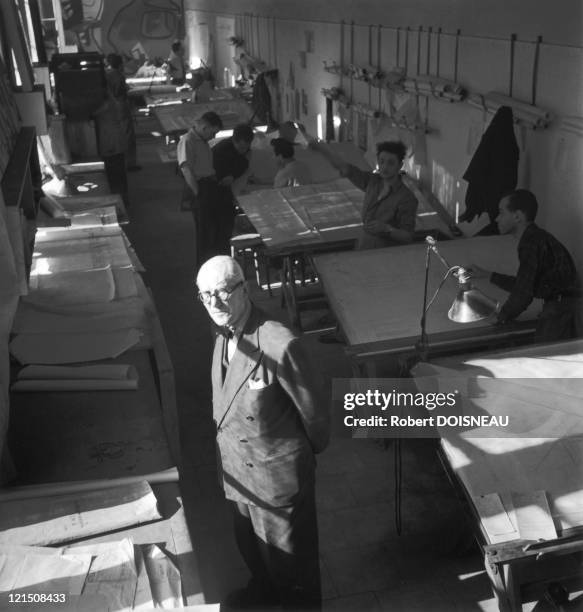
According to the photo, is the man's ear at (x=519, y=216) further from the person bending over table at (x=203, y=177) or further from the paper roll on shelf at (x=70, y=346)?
the person bending over table at (x=203, y=177)

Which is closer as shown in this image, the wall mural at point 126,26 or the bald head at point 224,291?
the bald head at point 224,291

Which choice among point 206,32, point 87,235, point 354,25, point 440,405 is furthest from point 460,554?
point 206,32

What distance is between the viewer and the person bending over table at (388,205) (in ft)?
18.5

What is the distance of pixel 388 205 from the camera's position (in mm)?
5836

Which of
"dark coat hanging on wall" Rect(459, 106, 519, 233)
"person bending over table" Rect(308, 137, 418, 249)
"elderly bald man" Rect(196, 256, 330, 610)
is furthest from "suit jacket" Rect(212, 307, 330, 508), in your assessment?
"dark coat hanging on wall" Rect(459, 106, 519, 233)

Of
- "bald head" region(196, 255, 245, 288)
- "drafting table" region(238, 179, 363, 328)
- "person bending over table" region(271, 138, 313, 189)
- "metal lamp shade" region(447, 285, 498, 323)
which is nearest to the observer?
"bald head" region(196, 255, 245, 288)

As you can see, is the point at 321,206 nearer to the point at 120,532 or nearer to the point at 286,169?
the point at 286,169

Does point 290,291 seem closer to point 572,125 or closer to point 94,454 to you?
point 572,125

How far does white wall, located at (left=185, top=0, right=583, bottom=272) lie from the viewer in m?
5.22

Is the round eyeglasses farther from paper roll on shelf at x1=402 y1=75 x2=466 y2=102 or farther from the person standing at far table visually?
the person standing at far table

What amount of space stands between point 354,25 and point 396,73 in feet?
5.47

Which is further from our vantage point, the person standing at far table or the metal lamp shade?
the person standing at far table

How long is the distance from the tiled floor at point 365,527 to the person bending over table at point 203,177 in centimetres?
206

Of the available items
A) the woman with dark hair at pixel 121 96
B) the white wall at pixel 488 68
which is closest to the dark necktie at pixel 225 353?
the white wall at pixel 488 68
